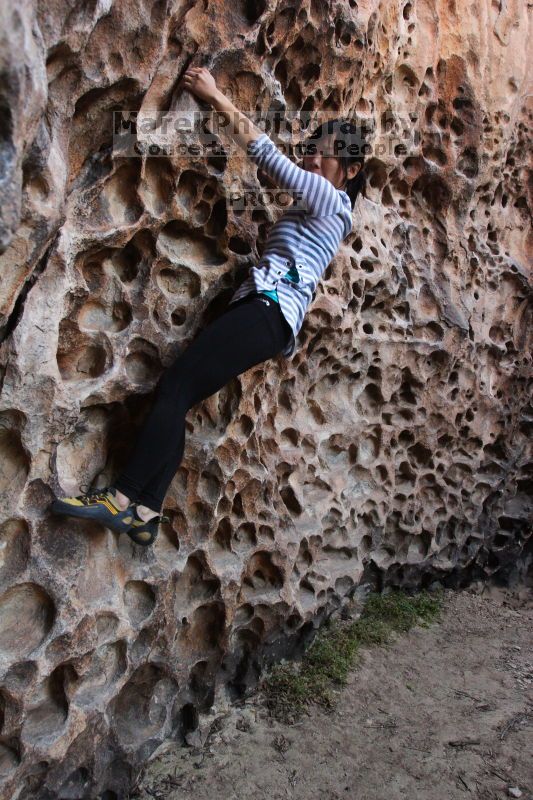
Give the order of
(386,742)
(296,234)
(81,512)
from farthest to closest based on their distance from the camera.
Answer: (386,742) < (296,234) < (81,512)

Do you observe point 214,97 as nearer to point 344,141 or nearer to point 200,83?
point 200,83

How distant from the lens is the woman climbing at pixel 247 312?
7.48ft

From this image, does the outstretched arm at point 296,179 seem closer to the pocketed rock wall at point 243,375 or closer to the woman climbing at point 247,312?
the woman climbing at point 247,312

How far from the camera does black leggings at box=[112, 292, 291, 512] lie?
228 cm

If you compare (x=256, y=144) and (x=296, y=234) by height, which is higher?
(x=256, y=144)

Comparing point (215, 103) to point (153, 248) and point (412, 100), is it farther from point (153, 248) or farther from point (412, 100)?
point (412, 100)

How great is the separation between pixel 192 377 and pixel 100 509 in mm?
497

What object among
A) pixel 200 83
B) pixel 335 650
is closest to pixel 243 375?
pixel 200 83

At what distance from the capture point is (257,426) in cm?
293

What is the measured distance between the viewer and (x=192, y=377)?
2.38 meters

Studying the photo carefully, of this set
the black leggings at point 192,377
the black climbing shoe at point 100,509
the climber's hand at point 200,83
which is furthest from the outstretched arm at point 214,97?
the black climbing shoe at point 100,509

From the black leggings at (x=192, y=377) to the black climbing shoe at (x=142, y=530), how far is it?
0.06 metres

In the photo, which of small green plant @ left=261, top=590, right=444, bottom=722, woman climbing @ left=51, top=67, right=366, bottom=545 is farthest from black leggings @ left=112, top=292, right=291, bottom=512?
small green plant @ left=261, top=590, right=444, bottom=722

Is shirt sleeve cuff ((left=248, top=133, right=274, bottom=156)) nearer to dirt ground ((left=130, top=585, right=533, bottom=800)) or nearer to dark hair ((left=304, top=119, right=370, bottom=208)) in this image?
dark hair ((left=304, top=119, right=370, bottom=208))
